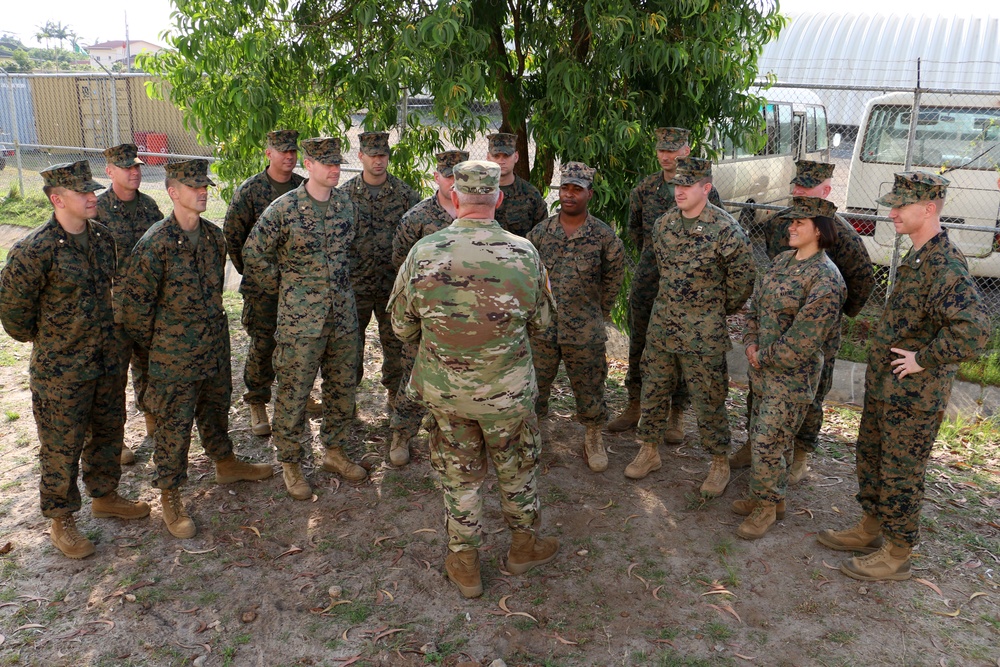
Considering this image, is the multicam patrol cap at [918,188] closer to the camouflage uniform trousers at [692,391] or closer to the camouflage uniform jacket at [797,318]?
the camouflage uniform jacket at [797,318]

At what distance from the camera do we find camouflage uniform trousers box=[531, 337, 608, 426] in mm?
4934

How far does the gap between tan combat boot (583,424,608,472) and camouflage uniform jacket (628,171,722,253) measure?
4.00ft

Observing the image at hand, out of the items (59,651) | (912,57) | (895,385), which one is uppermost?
(912,57)

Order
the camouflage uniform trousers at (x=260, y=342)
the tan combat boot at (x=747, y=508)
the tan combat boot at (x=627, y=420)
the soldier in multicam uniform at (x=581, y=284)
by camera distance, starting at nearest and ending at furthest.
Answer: the tan combat boot at (x=747, y=508) < the soldier in multicam uniform at (x=581, y=284) < the camouflage uniform trousers at (x=260, y=342) < the tan combat boot at (x=627, y=420)

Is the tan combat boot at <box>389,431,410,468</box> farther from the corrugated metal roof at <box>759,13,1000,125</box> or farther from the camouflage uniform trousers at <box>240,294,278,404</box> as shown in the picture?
the corrugated metal roof at <box>759,13,1000,125</box>

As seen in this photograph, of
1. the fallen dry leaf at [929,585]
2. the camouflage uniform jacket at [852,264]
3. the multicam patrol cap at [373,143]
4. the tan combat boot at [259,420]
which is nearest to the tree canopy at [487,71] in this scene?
the multicam patrol cap at [373,143]

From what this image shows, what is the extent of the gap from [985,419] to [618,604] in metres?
3.94

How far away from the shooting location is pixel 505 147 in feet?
16.7

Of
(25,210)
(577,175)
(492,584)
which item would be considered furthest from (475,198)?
(25,210)

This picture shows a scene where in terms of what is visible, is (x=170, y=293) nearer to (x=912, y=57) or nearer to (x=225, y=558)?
(x=225, y=558)

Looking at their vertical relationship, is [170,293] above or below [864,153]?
below

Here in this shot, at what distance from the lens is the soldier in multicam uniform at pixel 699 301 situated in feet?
14.3

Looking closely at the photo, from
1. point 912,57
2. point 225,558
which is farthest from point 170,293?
point 912,57

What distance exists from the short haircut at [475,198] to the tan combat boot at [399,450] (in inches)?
82.7
